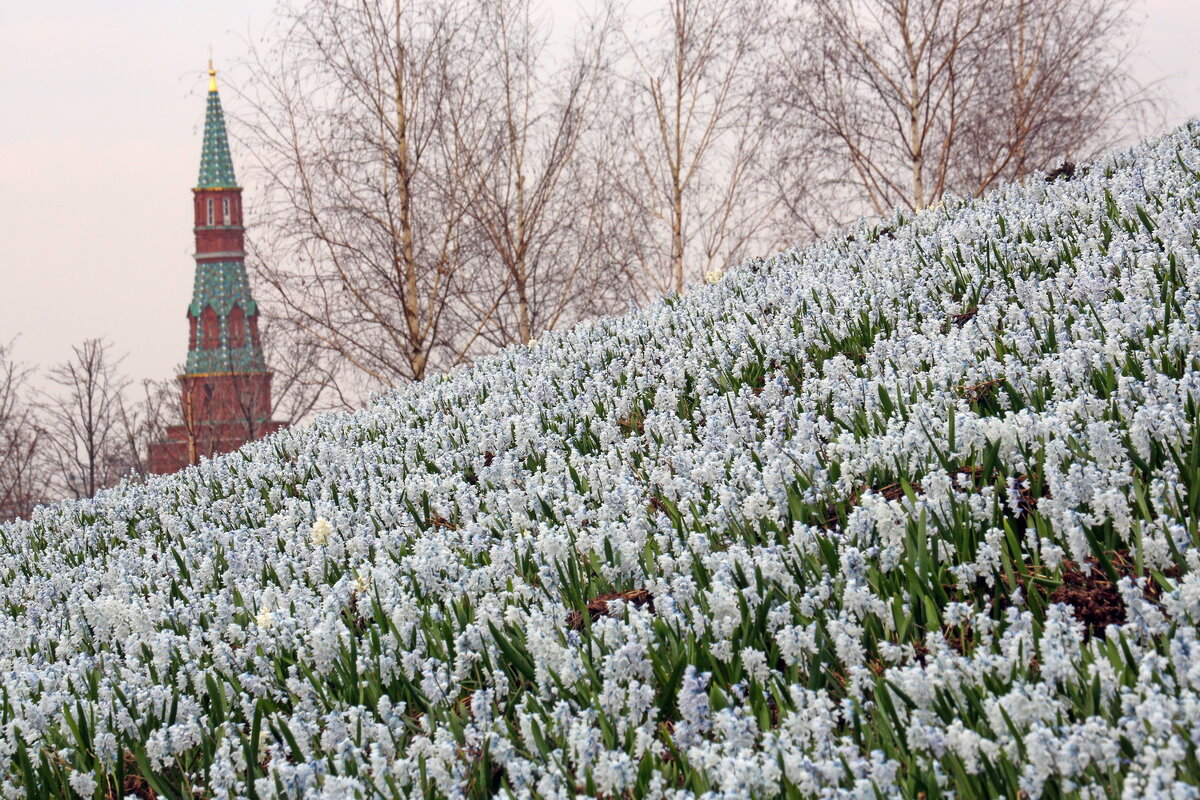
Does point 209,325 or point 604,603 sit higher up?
point 209,325

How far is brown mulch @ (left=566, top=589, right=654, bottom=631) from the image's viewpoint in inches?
139

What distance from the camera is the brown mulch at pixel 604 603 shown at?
3539 mm

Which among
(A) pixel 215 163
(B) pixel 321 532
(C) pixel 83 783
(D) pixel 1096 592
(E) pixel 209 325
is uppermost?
(A) pixel 215 163

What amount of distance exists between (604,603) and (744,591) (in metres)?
0.66

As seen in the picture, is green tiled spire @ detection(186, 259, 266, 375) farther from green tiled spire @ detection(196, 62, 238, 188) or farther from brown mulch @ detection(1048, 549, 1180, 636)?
brown mulch @ detection(1048, 549, 1180, 636)

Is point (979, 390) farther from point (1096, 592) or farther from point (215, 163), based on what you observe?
point (215, 163)

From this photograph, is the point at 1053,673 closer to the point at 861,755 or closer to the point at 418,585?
the point at 861,755

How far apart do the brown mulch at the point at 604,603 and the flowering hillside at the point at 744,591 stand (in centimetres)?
2

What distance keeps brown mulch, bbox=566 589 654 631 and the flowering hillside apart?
2cm

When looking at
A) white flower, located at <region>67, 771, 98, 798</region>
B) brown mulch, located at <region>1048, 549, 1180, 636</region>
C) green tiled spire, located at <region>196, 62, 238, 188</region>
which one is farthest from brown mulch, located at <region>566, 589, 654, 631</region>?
green tiled spire, located at <region>196, 62, 238, 188</region>

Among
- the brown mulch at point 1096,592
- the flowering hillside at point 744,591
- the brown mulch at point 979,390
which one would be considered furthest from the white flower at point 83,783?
the brown mulch at point 979,390

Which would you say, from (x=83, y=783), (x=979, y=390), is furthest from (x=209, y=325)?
(x=83, y=783)

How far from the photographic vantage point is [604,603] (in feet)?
11.9

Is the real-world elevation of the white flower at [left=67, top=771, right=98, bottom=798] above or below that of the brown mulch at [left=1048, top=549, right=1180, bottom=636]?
below
